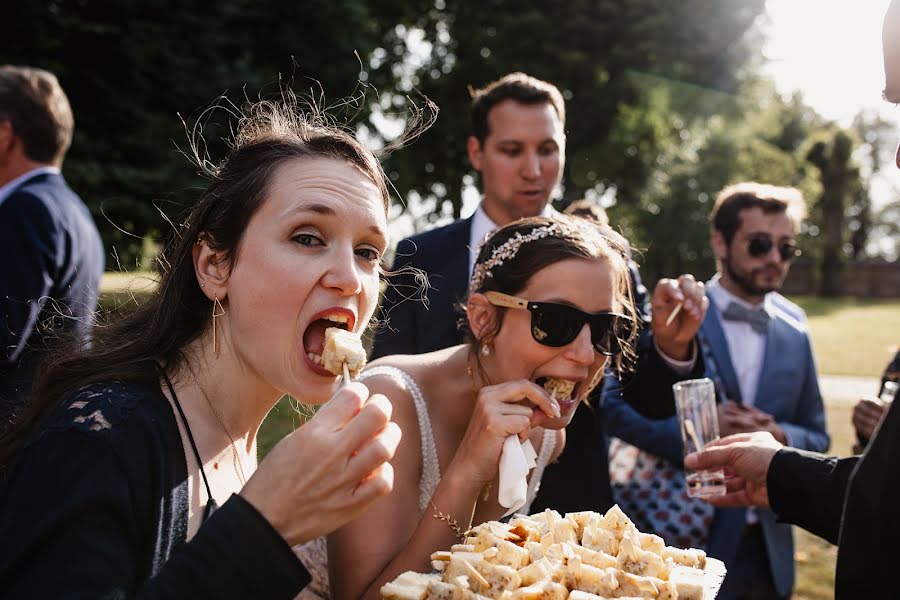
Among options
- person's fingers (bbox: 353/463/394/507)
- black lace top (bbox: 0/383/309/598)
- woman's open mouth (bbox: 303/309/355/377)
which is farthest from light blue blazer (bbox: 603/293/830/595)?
black lace top (bbox: 0/383/309/598)

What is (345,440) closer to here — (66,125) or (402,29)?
(66,125)

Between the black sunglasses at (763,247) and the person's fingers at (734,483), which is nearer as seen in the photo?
the person's fingers at (734,483)

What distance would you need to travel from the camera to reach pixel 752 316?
17.7ft

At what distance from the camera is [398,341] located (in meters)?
4.46

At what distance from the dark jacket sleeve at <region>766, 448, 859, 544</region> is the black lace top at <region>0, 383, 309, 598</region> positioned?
2.02 meters

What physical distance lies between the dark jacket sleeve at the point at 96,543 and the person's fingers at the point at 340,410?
0.23 metres

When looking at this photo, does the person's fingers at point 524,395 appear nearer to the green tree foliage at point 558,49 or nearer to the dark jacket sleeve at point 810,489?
the dark jacket sleeve at point 810,489

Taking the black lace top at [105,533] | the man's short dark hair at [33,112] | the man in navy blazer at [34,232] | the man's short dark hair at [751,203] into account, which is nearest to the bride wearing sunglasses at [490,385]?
the black lace top at [105,533]

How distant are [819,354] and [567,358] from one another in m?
20.9

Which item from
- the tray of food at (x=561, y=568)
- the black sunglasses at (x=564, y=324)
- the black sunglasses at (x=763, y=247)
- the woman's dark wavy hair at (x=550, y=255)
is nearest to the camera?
the tray of food at (x=561, y=568)

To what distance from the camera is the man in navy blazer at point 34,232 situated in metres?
4.54

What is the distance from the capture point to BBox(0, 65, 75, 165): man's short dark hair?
5.11 metres

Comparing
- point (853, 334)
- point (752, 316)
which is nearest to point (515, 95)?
point (752, 316)

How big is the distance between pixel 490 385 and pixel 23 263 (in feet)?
10.4
